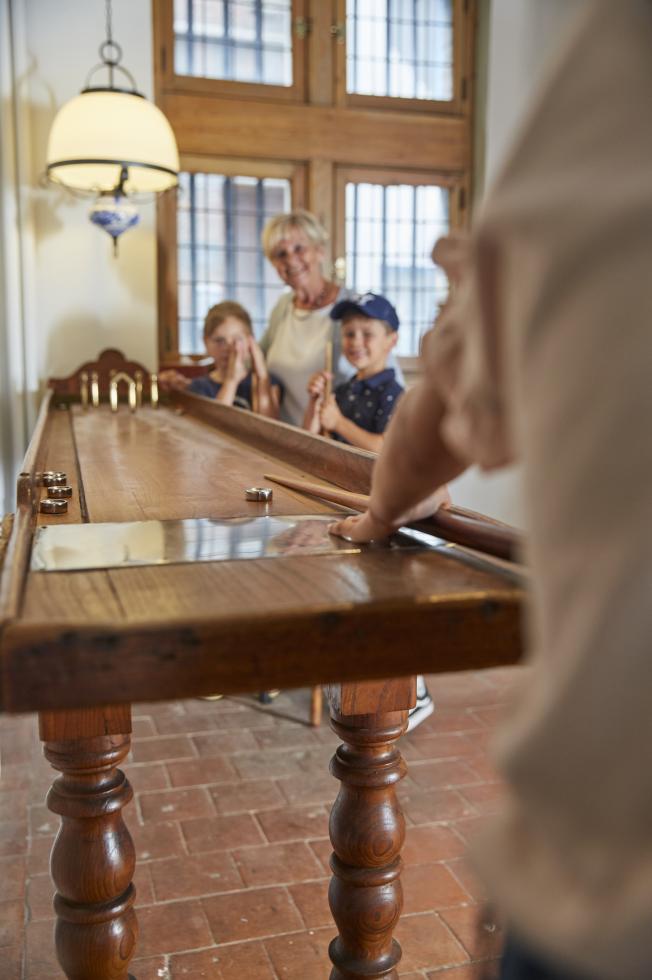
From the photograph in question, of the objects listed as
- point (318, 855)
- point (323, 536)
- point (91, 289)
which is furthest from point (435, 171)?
point (323, 536)

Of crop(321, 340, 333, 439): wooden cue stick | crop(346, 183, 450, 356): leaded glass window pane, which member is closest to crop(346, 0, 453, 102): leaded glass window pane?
crop(346, 183, 450, 356): leaded glass window pane

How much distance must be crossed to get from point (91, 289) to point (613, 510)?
210 inches

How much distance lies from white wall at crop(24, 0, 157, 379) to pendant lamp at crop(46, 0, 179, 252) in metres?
0.39

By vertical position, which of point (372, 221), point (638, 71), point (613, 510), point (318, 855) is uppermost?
point (372, 221)

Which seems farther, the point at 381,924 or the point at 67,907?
the point at 381,924

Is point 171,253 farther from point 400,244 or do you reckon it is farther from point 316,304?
point 316,304

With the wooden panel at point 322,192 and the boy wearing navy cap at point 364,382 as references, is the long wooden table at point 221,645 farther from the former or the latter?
the wooden panel at point 322,192

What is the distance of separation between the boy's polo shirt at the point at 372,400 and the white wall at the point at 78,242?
2.41 metres

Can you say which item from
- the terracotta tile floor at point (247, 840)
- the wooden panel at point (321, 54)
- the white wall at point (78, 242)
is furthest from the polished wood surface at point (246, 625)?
the wooden panel at point (321, 54)

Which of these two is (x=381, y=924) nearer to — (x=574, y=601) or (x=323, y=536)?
(x=323, y=536)

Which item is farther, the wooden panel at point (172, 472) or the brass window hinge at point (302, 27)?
the brass window hinge at point (302, 27)

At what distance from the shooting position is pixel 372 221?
6.16 metres

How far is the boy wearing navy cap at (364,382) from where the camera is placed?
11.1ft

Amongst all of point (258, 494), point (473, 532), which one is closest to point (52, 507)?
point (258, 494)
